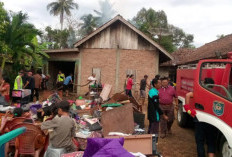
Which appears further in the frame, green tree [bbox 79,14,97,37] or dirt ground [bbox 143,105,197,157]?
green tree [bbox 79,14,97,37]

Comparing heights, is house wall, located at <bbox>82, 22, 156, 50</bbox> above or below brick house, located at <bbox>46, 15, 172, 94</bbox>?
above

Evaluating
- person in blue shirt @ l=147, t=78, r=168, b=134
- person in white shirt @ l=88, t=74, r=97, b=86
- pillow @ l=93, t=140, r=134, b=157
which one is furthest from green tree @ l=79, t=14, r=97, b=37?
→ pillow @ l=93, t=140, r=134, b=157

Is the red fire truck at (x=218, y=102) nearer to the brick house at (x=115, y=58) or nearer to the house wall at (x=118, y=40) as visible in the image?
the brick house at (x=115, y=58)

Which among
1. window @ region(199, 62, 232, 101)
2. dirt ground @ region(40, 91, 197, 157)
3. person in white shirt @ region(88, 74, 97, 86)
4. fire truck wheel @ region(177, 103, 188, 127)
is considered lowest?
dirt ground @ region(40, 91, 197, 157)

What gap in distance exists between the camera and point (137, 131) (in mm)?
5395

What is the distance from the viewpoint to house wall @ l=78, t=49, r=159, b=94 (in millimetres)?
13969

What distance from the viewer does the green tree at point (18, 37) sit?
37.0 ft

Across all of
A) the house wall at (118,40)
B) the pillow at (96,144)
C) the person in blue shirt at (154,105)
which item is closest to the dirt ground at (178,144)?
the person in blue shirt at (154,105)

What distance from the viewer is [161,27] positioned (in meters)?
34.6

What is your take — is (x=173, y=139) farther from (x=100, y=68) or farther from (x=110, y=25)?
(x=110, y=25)

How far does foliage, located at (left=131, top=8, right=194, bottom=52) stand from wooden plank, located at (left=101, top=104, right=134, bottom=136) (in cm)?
2169

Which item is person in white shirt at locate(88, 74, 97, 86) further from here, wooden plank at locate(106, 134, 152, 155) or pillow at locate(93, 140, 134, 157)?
pillow at locate(93, 140, 134, 157)

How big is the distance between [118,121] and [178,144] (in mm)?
1834

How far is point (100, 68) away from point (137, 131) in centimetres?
894
